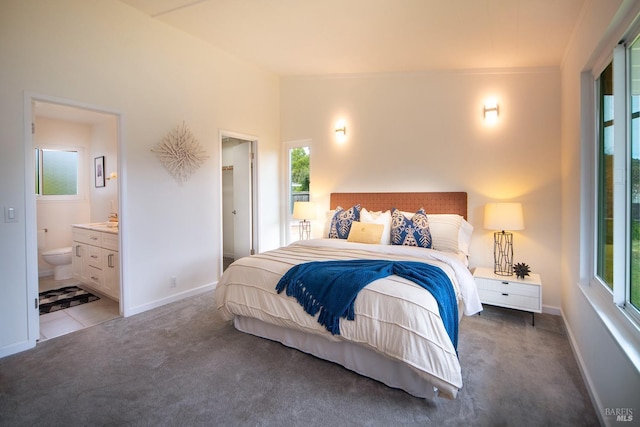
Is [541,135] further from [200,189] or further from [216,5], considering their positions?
[200,189]

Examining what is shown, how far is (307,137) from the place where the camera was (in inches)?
193

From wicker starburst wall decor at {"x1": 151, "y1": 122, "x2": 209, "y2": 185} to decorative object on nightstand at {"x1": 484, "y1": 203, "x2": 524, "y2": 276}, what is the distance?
347 cm

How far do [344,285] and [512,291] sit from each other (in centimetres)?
202

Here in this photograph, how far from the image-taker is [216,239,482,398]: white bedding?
1743mm

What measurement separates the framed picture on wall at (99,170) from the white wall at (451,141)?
125 inches

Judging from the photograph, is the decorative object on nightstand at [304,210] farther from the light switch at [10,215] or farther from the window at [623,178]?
the window at [623,178]

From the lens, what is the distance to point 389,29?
3068 millimetres

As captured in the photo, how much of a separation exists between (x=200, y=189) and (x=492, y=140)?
3653mm

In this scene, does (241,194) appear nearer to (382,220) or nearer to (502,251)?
(382,220)

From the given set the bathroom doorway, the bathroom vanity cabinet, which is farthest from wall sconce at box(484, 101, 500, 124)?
the bathroom doorway

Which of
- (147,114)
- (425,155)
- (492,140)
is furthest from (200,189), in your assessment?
(492,140)

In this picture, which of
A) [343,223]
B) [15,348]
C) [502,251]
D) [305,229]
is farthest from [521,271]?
[15,348]

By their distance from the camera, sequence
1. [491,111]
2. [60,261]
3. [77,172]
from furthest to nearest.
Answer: [77,172] → [60,261] → [491,111]

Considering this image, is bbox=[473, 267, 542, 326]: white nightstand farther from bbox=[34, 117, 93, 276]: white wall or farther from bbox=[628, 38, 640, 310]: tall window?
→ bbox=[34, 117, 93, 276]: white wall
